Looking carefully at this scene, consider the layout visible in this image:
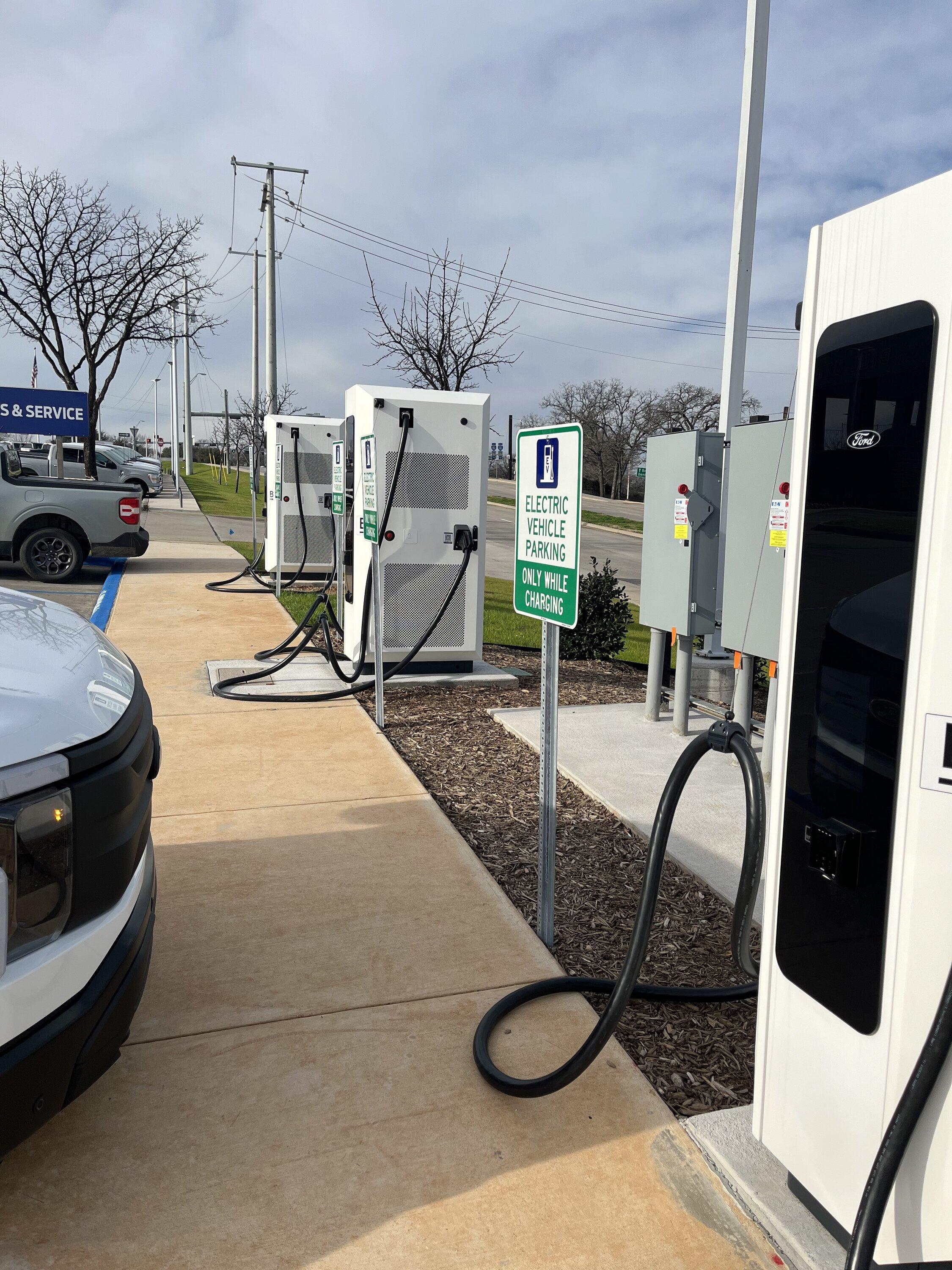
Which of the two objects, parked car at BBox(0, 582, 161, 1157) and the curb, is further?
the curb

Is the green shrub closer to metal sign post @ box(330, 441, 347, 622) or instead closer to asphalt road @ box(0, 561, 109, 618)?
metal sign post @ box(330, 441, 347, 622)

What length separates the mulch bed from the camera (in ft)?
9.75

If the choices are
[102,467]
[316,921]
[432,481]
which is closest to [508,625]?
[432,481]

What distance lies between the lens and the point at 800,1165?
210cm

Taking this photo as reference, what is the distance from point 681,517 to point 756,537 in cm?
73

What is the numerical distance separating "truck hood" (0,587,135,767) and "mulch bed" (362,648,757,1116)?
75.8 inches

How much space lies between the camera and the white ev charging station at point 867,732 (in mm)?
1699

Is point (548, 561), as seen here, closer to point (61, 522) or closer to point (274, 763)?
point (274, 763)

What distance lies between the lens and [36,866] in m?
1.92

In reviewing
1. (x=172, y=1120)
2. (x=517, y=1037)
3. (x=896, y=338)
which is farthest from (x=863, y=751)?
(x=172, y=1120)

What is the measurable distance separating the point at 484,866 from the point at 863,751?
104 inches

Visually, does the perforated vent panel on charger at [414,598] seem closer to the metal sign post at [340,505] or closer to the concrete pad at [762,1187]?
the metal sign post at [340,505]

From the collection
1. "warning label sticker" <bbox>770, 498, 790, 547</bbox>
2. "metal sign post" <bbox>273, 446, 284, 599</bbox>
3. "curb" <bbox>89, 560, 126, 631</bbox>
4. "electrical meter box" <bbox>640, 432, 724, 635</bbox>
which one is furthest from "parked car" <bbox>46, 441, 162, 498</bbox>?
"warning label sticker" <bbox>770, 498, 790, 547</bbox>

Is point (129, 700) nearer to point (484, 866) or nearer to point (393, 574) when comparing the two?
point (484, 866)
